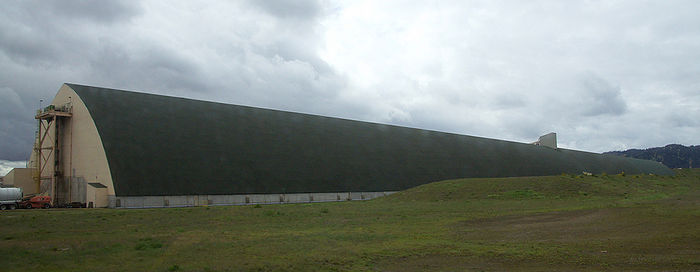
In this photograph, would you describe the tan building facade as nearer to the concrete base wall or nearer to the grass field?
the concrete base wall

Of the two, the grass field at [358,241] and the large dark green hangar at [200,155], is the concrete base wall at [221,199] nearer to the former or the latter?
the large dark green hangar at [200,155]

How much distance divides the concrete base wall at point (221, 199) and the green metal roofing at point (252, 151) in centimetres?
53

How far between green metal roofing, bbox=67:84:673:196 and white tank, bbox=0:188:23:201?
407 inches

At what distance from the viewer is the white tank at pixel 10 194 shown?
40.3 metres

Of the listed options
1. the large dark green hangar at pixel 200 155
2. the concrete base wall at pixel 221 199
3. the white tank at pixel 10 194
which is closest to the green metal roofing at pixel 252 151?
the large dark green hangar at pixel 200 155

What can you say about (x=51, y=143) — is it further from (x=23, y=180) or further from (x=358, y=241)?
(x=358, y=241)

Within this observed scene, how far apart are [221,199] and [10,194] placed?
18.3 meters

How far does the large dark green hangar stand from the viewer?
38719mm

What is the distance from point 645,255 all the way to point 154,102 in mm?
42556

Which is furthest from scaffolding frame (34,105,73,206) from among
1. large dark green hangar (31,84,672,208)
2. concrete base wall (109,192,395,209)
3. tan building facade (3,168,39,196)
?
concrete base wall (109,192,395,209)

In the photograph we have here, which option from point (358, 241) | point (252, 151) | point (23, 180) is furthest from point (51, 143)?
point (358, 241)

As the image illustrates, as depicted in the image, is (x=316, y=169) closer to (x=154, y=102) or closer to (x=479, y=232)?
(x=154, y=102)

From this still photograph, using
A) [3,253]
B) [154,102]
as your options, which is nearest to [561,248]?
[3,253]

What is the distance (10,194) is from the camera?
4081 cm
